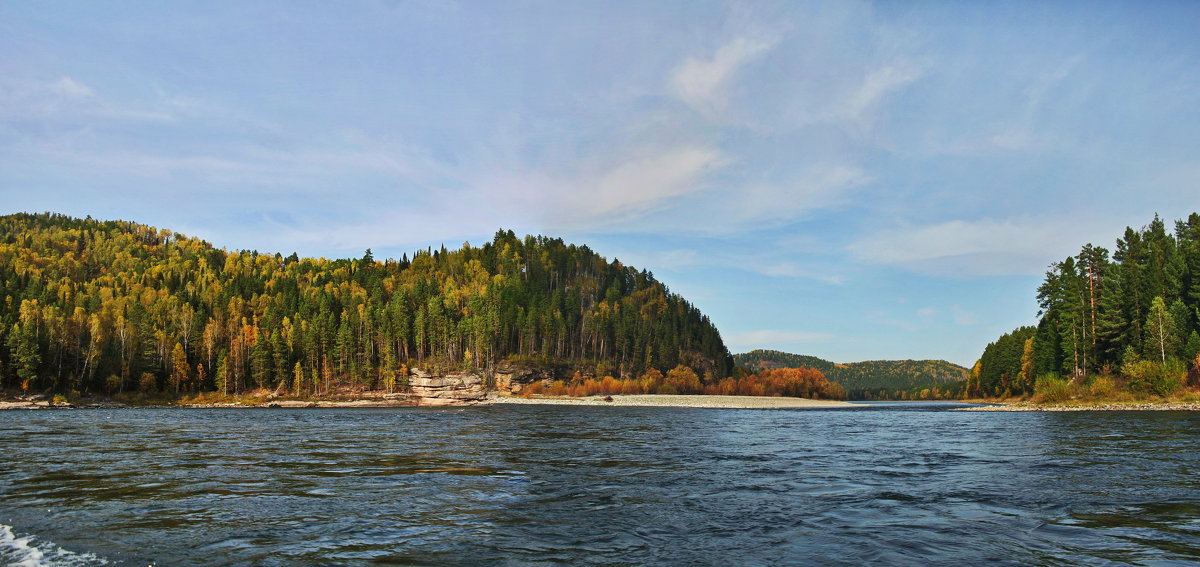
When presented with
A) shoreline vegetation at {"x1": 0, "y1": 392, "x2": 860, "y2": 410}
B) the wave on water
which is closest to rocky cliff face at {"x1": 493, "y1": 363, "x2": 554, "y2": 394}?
shoreline vegetation at {"x1": 0, "y1": 392, "x2": 860, "y2": 410}

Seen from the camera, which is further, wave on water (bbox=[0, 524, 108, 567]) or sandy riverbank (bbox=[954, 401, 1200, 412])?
sandy riverbank (bbox=[954, 401, 1200, 412])

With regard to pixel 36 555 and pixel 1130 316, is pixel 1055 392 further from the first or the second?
pixel 36 555

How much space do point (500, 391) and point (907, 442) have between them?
123 m

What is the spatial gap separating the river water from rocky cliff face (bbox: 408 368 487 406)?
335 ft

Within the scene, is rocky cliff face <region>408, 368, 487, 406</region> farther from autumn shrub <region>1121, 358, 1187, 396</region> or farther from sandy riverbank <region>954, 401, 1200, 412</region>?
autumn shrub <region>1121, 358, 1187, 396</region>

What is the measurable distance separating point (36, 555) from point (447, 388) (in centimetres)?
13157

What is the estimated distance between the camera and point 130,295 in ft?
497

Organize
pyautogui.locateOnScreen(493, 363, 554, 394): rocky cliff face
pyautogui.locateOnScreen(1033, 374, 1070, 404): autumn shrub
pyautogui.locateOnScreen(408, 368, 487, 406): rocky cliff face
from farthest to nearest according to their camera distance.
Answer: pyautogui.locateOnScreen(493, 363, 554, 394): rocky cliff face, pyautogui.locateOnScreen(408, 368, 487, 406): rocky cliff face, pyautogui.locateOnScreen(1033, 374, 1070, 404): autumn shrub

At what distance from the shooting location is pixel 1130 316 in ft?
301

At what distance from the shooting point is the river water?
12406mm

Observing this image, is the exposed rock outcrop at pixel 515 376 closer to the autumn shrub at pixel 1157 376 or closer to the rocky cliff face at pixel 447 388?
the rocky cliff face at pixel 447 388

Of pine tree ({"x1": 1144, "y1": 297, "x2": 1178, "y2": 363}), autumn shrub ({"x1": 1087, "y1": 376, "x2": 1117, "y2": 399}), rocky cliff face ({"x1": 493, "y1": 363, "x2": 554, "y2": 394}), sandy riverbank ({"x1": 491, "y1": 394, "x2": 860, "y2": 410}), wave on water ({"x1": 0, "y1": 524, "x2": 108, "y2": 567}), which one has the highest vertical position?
pine tree ({"x1": 1144, "y1": 297, "x2": 1178, "y2": 363})

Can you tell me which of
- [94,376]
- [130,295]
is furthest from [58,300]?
[94,376]

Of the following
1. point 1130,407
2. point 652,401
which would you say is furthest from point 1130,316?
point 652,401
